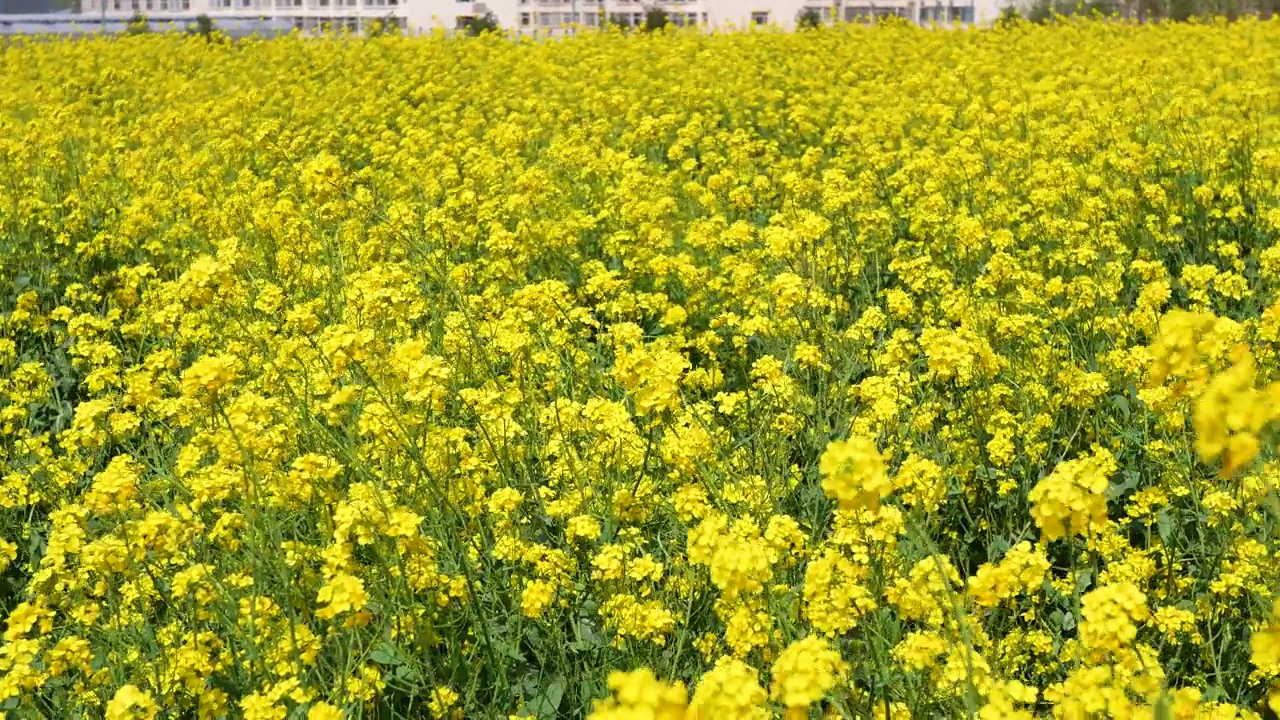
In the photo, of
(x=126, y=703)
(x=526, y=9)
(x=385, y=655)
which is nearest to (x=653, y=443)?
(x=385, y=655)

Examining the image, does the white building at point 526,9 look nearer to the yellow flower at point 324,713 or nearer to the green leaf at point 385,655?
the green leaf at point 385,655

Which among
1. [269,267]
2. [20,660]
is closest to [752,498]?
[20,660]

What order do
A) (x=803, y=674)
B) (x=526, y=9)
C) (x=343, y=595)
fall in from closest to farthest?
1. (x=803, y=674)
2. (x=343, y=595)
3. (x=526, y=9)

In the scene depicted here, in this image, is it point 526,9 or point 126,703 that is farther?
point 526,9

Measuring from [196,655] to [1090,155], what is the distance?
4.97 metres

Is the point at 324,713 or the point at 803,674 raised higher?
the point at 803,674

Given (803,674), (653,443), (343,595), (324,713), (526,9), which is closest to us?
(803,674)

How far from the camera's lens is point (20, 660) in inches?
89.4

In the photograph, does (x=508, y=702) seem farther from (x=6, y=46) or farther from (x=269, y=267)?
(x=6, y=46)

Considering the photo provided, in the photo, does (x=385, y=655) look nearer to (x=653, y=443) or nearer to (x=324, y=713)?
(x=324, y=713)

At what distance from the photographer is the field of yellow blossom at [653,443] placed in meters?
2.06

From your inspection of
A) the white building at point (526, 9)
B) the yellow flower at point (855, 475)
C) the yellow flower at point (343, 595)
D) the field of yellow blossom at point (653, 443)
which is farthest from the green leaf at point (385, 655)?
the white building at point (526, 9)

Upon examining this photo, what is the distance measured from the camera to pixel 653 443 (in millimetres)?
3033

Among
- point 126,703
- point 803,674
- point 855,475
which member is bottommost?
point 126,703
